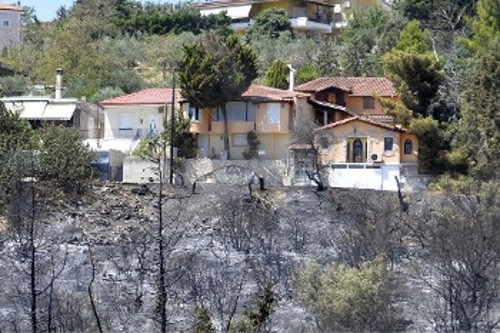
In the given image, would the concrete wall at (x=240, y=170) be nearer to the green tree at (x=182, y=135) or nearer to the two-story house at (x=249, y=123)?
the green tree at (x=182, y=135)

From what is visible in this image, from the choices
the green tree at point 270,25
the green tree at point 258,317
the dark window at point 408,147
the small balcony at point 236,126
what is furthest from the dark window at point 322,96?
the green tree at point 258,317

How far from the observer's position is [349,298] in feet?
121

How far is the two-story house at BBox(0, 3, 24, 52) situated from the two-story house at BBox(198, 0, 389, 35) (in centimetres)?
1189

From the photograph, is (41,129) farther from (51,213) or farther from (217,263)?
(217,263)

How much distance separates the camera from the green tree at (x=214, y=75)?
54906 mm

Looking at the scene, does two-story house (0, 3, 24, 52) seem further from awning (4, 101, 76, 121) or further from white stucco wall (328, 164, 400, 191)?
white stucco wall (328, 164, 400, 191)

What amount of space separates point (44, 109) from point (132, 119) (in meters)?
4.01

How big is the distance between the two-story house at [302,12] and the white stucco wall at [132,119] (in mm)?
25586

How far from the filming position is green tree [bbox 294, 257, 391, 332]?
1439 inches

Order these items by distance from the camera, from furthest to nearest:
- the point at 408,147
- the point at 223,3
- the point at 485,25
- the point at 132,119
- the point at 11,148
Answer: the point at 223,3 < the point at 485,25 < the point at 132,119 < the point at 408,147 < the point at 11,148

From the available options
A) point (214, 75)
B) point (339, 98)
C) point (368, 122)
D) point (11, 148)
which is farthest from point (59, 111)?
point (368, 122)

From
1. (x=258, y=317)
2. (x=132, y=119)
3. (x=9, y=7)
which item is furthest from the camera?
(x=9, y=7)

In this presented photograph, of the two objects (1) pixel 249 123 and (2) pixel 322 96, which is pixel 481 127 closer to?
(1) pixel 249 123

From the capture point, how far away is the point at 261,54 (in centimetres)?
7406
